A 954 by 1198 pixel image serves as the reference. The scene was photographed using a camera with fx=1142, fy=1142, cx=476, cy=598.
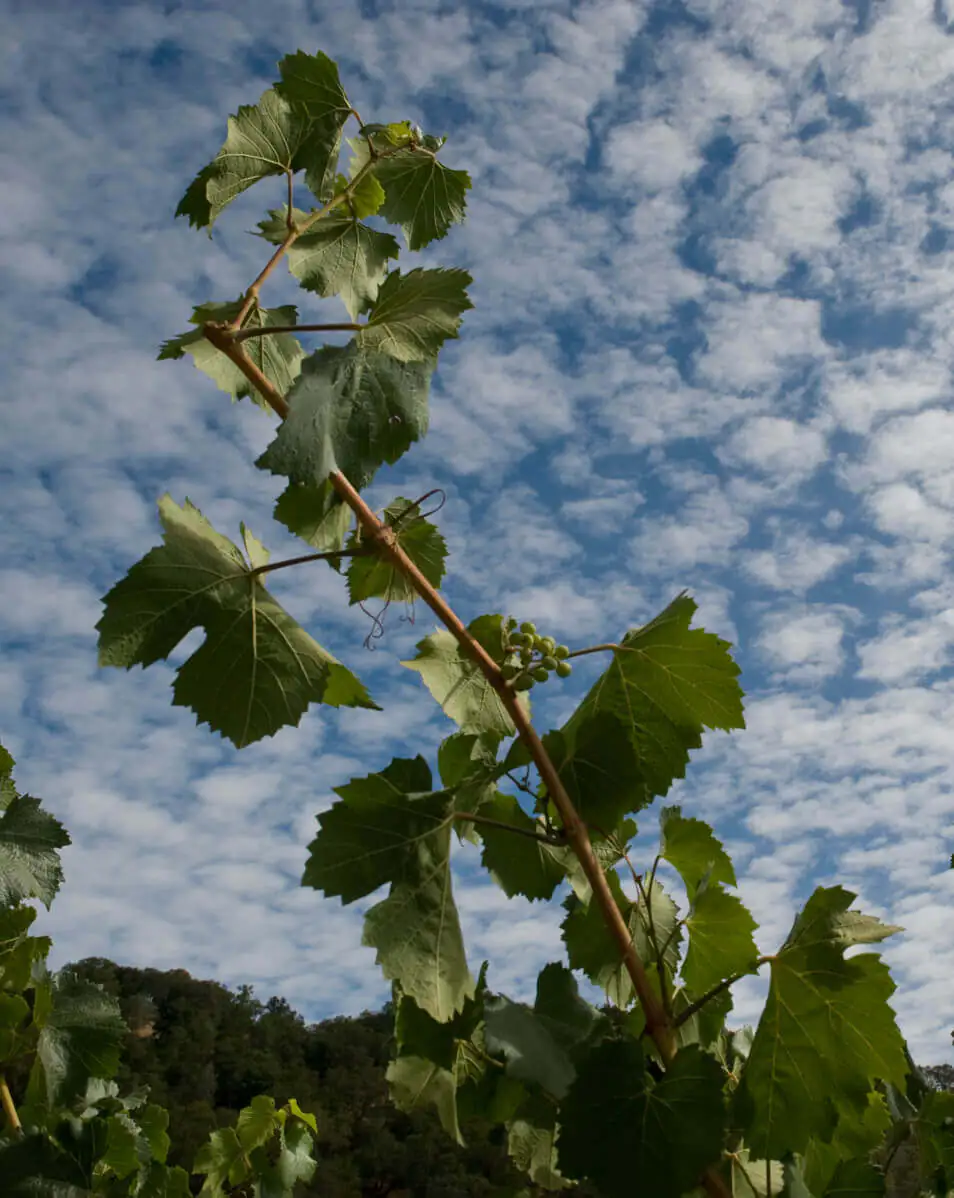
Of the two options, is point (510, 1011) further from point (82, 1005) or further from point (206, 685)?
point (82, 1005)

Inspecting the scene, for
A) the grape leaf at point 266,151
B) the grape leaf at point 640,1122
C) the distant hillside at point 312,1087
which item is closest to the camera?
the grape leaf at point 640,1122

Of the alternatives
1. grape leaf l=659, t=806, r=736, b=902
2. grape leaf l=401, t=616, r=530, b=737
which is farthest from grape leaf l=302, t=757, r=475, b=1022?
grape leaf l=659, t=806, r=736, b=902

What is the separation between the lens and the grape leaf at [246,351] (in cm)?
175

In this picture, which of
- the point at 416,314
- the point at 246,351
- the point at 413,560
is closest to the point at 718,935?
the point at 413,560

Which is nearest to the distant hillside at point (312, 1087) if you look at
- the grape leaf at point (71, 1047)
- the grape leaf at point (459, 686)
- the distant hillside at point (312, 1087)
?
the distant hillside at point (312, 1087)

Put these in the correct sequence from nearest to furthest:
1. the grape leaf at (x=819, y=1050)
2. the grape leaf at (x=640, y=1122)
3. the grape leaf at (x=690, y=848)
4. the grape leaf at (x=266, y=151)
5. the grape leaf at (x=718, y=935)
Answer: the grape leaf at (x=640, y=1122) → the grape leaf at (x=819, y=1050) → the grape leaf at (x=718, y=935) → the grape leaf at (x=690, y=848) → the grape leaf at (x=266, y=151)

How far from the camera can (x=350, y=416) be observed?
1.49 meters

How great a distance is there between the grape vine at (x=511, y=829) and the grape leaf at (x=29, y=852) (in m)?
1.07

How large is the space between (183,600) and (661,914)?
87 cm

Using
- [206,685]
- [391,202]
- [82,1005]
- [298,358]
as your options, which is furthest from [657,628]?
[82,1005]

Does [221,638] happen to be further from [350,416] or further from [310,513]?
[350,416]

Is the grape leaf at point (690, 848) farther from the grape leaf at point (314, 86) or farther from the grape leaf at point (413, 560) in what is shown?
the grape leaf at point (314, 86)

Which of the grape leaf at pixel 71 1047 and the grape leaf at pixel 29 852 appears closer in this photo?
the grape leaf at pixel 71 1047

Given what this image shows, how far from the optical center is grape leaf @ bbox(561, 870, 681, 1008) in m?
1.68
